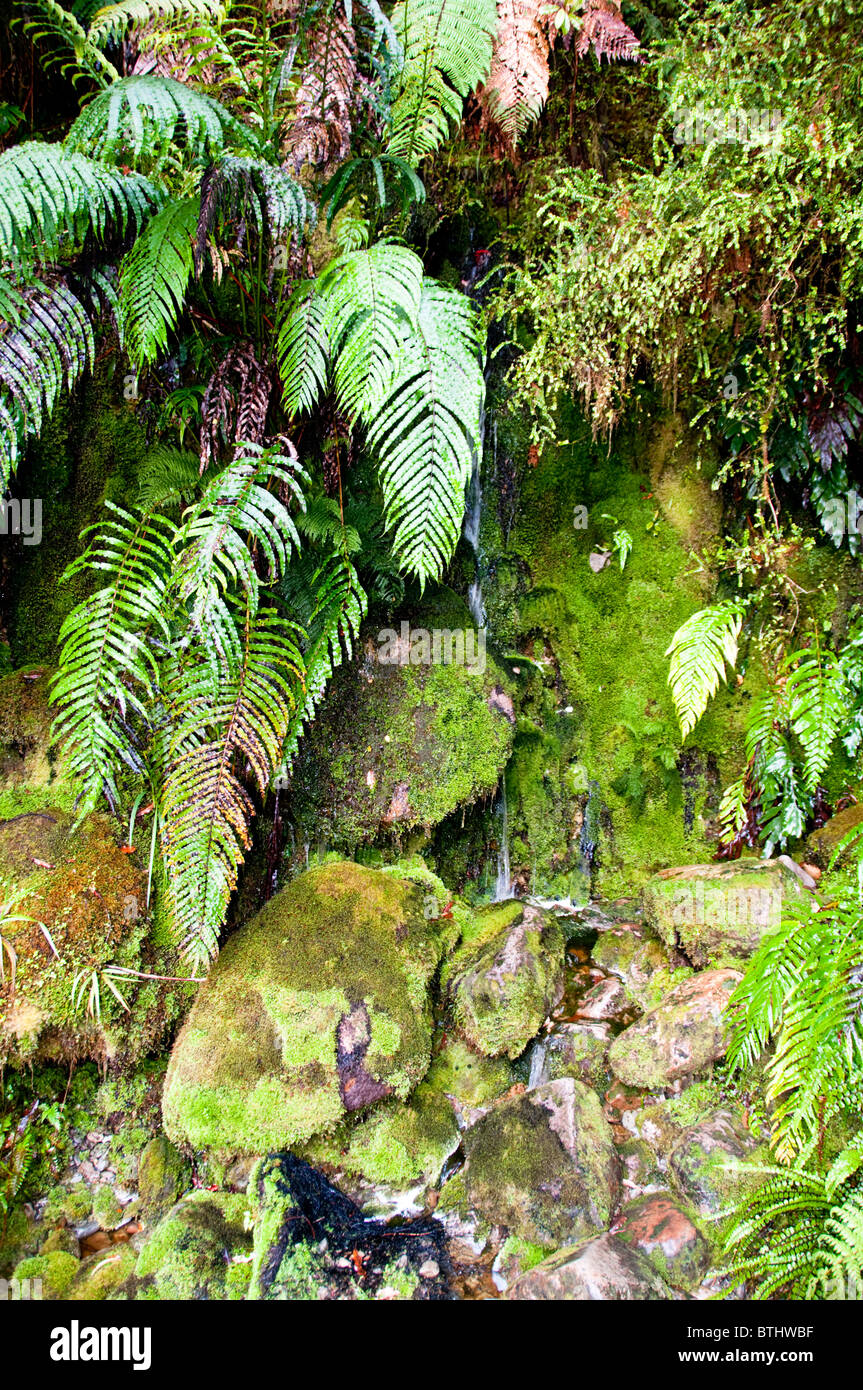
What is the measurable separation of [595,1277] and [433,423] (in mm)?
2565

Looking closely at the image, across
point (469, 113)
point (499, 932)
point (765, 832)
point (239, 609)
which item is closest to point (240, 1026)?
point (499, 932)

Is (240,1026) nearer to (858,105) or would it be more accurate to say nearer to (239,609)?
(239,609)

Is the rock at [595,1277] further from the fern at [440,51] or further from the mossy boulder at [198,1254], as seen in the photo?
the fern at [440,51]

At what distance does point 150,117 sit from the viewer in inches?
80.0

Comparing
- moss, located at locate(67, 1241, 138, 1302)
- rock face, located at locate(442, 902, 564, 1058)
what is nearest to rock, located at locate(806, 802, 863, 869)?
rock face, located at locate(442, 902, 564, 1058)

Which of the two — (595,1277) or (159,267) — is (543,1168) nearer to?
(595,1277)

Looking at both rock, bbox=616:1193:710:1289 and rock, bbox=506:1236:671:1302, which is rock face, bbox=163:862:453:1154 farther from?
rock, bbox=616:1193:710:1289

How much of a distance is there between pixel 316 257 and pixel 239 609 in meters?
2.13

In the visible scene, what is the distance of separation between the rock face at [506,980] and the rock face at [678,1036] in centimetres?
33

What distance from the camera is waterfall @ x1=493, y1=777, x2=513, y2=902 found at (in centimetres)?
365

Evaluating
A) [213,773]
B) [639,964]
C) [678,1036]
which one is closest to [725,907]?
[639,964]

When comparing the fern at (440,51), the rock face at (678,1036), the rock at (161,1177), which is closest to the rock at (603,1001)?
the rock face at (678,1036)

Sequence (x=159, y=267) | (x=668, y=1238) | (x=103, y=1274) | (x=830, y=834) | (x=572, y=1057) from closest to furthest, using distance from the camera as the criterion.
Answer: (x=668, y=1238) < (x=103, y=1274) < (x=159, y=267) < (x=572, y=1057) < (x=830, y=834)

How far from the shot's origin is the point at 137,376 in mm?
3119
